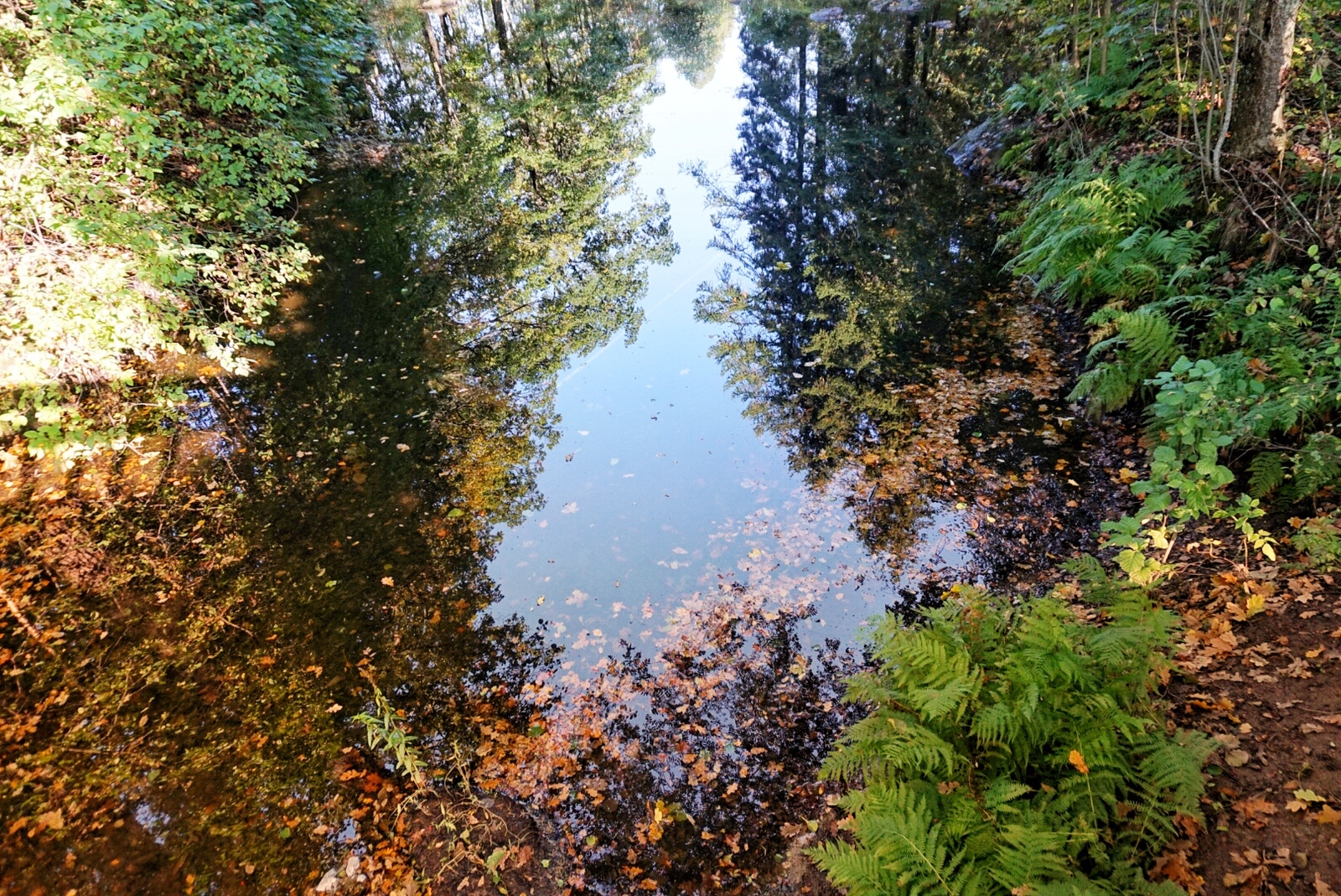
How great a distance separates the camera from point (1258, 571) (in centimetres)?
437

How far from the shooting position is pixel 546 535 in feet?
22.8

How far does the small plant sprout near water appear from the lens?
4527mm

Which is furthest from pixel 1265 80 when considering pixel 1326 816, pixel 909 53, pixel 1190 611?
pixel 909 53

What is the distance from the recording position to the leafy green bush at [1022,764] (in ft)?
10.0

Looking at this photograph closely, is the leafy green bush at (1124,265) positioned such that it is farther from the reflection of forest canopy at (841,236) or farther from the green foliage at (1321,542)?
the green foliage at (1321,542)

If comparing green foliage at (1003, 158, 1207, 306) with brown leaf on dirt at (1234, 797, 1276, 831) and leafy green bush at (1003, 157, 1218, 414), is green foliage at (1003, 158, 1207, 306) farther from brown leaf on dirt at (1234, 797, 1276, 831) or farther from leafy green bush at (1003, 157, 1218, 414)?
brown leaf on dirt at (1234, 797, 1276, 831)

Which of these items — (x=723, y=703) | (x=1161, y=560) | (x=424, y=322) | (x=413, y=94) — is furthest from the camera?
(x=413, y=94)

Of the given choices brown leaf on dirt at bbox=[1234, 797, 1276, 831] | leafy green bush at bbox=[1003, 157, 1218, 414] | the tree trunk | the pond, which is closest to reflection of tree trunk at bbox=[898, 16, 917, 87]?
the pond

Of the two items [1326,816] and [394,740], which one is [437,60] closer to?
[394,740]

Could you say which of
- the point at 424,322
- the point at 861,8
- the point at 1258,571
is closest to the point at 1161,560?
the point at 1258,571

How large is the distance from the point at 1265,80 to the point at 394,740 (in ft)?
32.5

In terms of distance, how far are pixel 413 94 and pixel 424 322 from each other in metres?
15.2

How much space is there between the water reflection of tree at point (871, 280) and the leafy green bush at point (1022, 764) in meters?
2.34

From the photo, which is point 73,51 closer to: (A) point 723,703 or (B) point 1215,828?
(A) point 723,703
